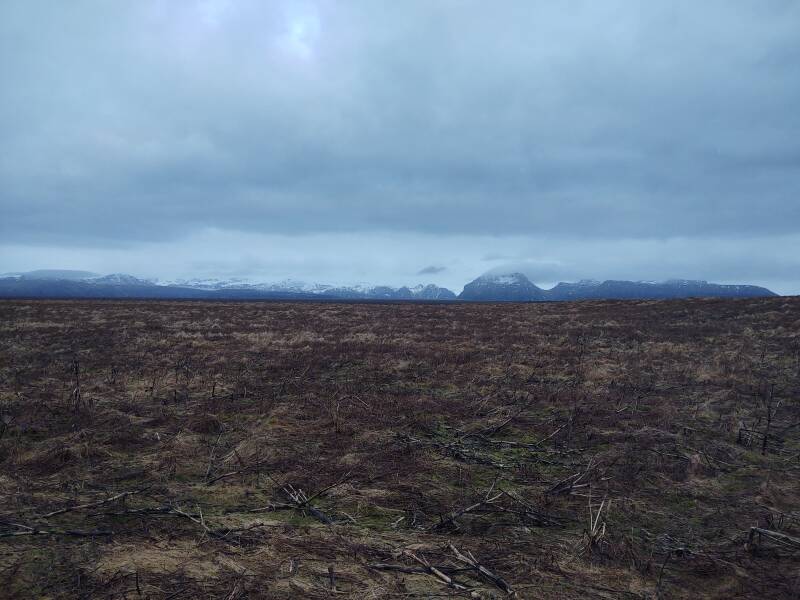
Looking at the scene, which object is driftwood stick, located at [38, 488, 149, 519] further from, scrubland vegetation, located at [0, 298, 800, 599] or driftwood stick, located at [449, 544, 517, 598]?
driftwood stick, located at [449, 544, 517, 598]

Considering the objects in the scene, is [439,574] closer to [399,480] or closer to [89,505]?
[399,480]

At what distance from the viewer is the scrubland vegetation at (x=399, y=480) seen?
14.6 ft

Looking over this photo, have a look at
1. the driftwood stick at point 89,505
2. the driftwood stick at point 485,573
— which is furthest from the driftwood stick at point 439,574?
the driftwood stick at point 89,505

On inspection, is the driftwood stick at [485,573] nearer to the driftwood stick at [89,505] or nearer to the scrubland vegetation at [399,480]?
the scrubland vegetation at [399,480]

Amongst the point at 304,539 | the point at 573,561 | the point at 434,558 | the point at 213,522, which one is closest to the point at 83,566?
the point at 213,522

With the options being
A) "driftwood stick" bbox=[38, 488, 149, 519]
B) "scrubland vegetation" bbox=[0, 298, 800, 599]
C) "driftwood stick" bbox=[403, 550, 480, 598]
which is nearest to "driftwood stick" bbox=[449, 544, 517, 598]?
"scrubland vegetation" bbox=[0, 298, 800, 599]

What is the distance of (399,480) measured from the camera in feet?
22.6

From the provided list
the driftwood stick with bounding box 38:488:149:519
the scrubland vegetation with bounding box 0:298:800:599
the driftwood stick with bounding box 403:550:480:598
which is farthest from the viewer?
the driftwood stick with bounding box 38:488:149:519

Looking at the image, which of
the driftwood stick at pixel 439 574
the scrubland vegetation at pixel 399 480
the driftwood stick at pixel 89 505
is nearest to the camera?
the driftwood stick at pixel 439 574

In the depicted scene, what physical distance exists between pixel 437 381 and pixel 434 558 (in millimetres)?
9471

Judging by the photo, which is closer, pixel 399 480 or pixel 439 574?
pixel 439 574

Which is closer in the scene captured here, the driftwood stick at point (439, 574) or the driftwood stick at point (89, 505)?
the driftwood stick at point (439, 574)

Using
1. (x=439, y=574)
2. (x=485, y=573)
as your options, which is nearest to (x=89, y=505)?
(x=439, y=574)

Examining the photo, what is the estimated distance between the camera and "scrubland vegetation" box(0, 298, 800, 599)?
14.6ft
